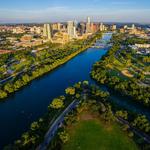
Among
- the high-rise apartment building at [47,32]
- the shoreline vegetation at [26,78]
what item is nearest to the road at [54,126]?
the shoreline vegetation at [26,78]

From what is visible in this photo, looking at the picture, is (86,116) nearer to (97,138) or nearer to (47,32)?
(97,138)

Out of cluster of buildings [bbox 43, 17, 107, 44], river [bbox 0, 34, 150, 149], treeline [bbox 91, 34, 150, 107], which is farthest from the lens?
cluster of buildings [bbox 43, 17, 107, 44]

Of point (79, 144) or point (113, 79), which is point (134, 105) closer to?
point (113, 79)

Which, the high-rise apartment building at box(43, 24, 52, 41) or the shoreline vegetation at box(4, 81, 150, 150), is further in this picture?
the high-rise apartment building at box(43, 24, 52, 41)

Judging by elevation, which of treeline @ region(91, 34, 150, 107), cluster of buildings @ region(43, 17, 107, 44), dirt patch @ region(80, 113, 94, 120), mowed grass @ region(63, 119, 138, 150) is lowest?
cluster of buildings @ region(43, 17, 107, 44)

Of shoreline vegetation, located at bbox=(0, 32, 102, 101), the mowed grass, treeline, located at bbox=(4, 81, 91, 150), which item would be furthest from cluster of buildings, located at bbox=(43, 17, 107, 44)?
the mowed grass

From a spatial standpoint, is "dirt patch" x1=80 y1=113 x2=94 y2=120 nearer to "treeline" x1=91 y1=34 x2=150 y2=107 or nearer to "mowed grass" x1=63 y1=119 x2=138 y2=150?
"mowed grass" x1=63 y1=119 x2=138 y2=150
